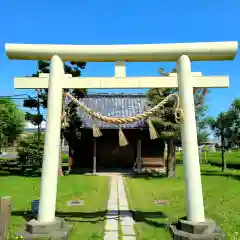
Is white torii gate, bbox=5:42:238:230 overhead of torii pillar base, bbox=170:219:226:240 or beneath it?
overhead

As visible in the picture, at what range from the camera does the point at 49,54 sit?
22.2 feet

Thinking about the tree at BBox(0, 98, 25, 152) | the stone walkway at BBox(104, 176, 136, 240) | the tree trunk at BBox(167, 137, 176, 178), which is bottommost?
the stone walkway at BBox(104, 176, 136, 240)

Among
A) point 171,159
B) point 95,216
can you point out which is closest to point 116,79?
point 95,216

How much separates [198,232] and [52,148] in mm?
3592

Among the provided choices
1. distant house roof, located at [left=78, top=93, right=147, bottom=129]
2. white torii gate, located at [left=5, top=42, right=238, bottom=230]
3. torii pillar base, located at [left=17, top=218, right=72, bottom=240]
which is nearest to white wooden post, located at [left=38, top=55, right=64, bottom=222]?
white torii gate, located at [left=5, top=42, right=238, bottom=230]

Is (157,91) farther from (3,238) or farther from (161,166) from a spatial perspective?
(3,238)

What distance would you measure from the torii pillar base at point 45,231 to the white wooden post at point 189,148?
2.77 meters

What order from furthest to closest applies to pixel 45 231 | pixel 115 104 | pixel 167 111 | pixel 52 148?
1. pixel 115 104
2. pixel 167 111
3. pixel 52 148
4. pixel 45 231

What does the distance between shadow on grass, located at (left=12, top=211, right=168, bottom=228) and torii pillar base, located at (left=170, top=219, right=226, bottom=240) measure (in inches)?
45.4

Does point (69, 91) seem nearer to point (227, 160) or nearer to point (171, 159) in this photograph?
point (171, 159)

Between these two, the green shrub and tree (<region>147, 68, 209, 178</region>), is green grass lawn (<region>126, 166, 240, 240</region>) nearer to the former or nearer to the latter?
tree (<region>147, 68, 209, 178</region>)

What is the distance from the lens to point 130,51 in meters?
6.66

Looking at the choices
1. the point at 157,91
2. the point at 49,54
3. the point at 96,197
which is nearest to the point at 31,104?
the point at 157,91

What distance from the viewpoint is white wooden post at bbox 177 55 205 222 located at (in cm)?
621
